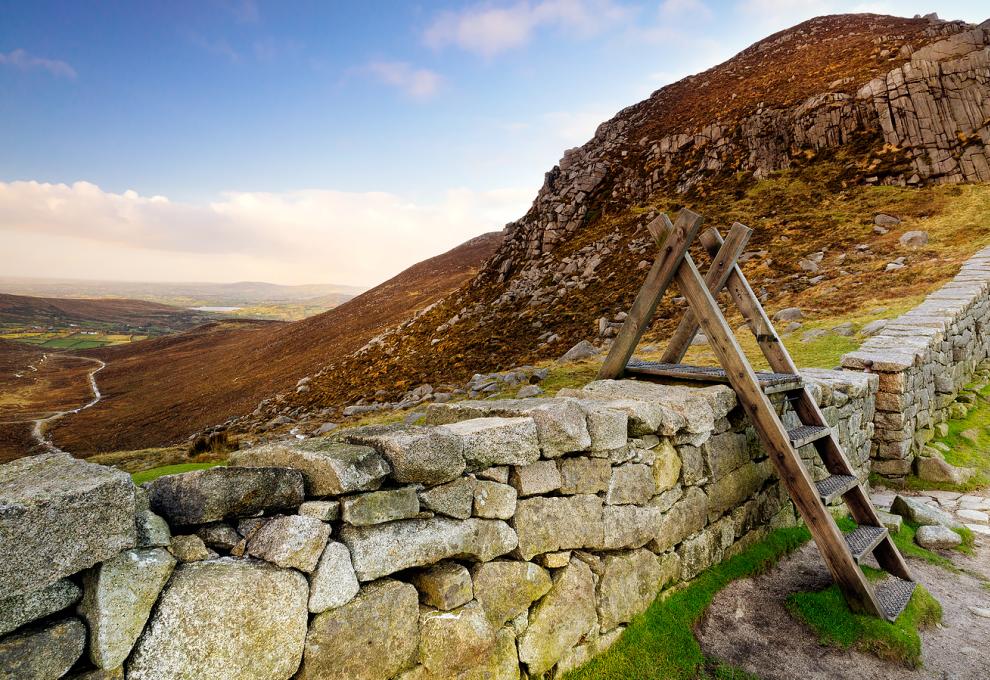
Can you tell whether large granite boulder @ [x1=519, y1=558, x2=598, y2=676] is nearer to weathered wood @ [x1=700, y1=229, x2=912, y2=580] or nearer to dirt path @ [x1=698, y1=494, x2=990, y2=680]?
dirt path @ [x1=698, y1=494, x2=990, y2=680]

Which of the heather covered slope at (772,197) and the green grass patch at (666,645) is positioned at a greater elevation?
the heather covered slope at (772,197)

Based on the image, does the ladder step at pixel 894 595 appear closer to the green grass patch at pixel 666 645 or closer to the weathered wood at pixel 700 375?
the green grass patch at pixel 666 645

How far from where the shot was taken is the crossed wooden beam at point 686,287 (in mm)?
5586

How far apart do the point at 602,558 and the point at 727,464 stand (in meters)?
2.18

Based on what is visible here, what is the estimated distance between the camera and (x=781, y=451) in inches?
205

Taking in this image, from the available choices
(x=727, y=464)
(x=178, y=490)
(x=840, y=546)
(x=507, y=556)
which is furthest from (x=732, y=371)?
(x=178, y=490)

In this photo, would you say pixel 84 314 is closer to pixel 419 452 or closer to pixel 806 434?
pixel 419 452

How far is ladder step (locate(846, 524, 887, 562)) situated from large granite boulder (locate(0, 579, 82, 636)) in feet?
20.2

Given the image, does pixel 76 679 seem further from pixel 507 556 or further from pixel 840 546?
pixel 840 546

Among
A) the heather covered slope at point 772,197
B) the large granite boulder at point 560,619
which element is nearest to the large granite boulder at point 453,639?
the large granite boulder at point 560,619

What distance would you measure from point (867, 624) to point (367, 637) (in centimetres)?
478

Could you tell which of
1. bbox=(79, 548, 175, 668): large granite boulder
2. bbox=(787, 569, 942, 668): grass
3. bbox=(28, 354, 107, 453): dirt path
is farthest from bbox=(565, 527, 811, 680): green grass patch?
bbox=(28, 354, 107, 453): dirt path

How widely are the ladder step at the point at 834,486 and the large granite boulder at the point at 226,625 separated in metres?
4.98

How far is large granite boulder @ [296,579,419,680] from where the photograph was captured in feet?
9.35
